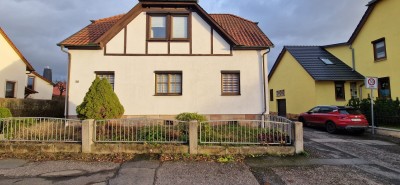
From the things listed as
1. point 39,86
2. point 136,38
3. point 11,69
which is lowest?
point 39,86

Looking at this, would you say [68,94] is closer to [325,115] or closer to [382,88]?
[325,115]

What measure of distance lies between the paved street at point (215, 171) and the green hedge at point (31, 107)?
968 centimetres

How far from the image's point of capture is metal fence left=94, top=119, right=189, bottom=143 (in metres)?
7.55

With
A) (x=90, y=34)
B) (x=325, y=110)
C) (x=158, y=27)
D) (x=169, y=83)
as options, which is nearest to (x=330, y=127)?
(x=325, y=110)

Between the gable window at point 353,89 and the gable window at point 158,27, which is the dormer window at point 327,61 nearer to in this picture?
the gable window at point 353,89

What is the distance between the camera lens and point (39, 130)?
7703 mm

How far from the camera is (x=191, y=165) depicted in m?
6.51

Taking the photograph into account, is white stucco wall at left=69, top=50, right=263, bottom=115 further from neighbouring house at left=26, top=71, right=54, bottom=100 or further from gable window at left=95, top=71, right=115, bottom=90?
neighbouring house at left=26, top=71, right=54, bottom=100

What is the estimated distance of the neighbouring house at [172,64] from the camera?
461 inches

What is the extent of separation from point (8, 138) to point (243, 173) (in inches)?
297

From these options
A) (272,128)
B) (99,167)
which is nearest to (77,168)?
(99,167)

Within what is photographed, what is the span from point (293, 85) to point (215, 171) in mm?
16108

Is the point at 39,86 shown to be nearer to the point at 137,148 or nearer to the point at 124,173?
the point at 137,148

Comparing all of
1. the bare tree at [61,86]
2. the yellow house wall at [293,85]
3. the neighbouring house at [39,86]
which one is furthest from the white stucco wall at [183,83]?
the bare tree at [61,86]
